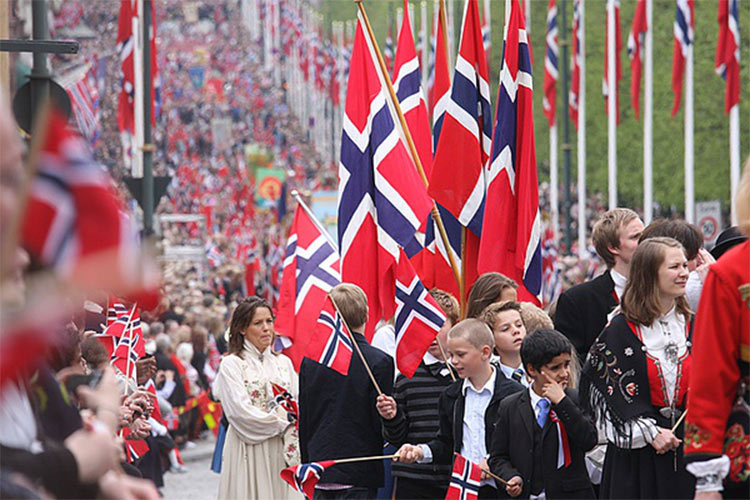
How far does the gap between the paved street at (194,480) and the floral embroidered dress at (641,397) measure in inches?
295

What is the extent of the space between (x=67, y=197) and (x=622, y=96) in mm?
45044

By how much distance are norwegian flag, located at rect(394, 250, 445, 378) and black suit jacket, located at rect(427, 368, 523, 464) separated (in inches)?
24.1

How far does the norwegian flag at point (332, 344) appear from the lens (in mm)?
7812

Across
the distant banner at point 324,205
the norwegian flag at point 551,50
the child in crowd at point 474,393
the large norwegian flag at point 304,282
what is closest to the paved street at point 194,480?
the large norwegian flag at point 304,282

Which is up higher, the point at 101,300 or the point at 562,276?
the point at 101,300

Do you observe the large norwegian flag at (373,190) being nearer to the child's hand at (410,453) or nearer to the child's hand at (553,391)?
the child's hand at (410,453)

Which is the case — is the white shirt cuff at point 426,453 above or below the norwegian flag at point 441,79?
below

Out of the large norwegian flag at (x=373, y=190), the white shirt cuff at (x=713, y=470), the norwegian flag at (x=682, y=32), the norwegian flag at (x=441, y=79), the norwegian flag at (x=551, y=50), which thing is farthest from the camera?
the norwegian flag at (x=551, y=50)

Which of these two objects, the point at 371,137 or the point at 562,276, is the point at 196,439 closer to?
the point at 562,276

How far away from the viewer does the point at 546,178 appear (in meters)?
53.7

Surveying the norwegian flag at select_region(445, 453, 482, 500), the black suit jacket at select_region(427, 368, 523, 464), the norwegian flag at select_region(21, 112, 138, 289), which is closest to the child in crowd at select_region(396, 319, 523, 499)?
the black suit jacket at select_region(427, 368, 523, 464)

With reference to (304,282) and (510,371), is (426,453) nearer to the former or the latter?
(510,371)

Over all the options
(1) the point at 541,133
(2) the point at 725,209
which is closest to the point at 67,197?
(2) the point at 725,209

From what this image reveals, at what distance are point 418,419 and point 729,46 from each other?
19875 mm
